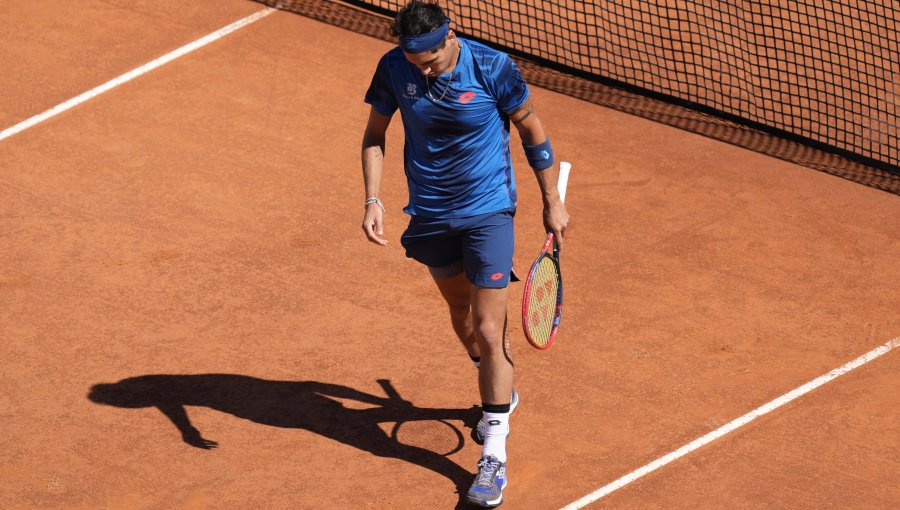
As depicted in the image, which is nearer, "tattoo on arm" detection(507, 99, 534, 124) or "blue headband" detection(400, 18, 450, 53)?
"blue headband" detection(400, 18, 450, 53)

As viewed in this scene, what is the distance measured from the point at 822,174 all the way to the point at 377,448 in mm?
4776

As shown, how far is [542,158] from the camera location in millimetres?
7066

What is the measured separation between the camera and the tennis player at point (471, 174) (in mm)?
6867

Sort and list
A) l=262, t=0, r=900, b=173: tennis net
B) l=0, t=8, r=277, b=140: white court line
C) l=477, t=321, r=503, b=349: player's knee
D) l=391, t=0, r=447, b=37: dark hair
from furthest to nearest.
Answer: l=262, t=0, r=900, b=173: tennis net < l=0, t=8, r=277, b=140: white court line < l=477, t=321, r=503, b=349: player's knee < l=391, t=0, r=447, b=37: dark hair

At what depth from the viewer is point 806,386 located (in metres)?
8.17

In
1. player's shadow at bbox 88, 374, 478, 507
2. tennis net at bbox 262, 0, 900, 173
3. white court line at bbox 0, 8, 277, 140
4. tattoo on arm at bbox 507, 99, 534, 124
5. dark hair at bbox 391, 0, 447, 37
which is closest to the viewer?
dark hair at bbox 391, 0, 447, 37

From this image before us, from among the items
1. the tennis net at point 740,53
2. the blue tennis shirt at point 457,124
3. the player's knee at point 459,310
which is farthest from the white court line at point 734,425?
the tennis net at point 740,53

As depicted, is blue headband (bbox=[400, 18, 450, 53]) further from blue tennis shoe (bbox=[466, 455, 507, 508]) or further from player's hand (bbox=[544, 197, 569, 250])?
blue tennis shoe (bbox=[466, 455, 507, 508])

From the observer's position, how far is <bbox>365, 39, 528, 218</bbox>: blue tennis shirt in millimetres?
6863

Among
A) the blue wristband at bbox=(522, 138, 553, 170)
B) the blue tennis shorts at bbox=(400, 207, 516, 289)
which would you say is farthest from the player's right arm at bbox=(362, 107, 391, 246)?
the blue wristband at bbox=(522, 138, 553, 170)

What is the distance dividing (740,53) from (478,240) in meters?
6.21

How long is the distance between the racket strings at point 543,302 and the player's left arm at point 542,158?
212 mm

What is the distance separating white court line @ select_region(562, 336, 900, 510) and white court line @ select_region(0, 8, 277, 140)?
6.08 meters

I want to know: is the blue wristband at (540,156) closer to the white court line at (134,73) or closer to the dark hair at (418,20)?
the dark hair at (418,20)
